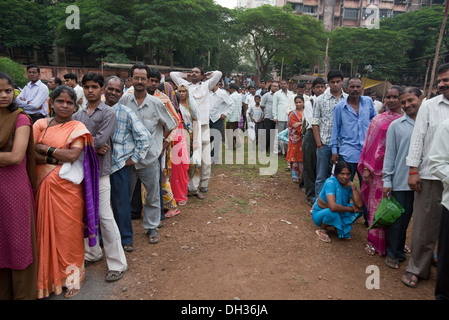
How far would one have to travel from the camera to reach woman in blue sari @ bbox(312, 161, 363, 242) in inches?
148

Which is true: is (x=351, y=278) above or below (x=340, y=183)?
below

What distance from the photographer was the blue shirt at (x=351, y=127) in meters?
4.12

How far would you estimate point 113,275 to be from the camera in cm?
292

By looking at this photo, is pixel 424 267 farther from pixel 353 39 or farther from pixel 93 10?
pixel 353 39

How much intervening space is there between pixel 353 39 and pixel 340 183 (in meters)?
37.2

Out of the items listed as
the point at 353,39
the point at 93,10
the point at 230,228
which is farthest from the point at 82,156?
the point at 353,39

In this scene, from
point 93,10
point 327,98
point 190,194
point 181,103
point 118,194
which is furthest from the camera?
point 93,10

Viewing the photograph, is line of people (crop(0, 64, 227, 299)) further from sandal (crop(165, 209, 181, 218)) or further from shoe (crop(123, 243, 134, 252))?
sandal (crop(165, 209, 181, 218))

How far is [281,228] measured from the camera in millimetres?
4199

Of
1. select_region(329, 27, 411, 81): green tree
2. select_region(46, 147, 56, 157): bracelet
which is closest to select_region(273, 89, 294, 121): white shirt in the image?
select_region(46, 147, 56, 157): bracelet

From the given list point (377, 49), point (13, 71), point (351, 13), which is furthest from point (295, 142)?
point (351, 13)

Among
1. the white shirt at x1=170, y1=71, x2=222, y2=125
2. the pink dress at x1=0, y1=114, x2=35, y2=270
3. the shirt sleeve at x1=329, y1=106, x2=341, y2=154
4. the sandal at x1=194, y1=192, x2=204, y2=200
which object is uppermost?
the white shirt at x1=170, y1=71, x2=222, y2=125

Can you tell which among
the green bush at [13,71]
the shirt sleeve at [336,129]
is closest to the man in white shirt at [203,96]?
the shirt sleeve at [336,129]

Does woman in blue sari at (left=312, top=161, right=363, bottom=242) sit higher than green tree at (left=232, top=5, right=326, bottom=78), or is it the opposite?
green tree at (left=232, top=5, right=326, bottom=78)
